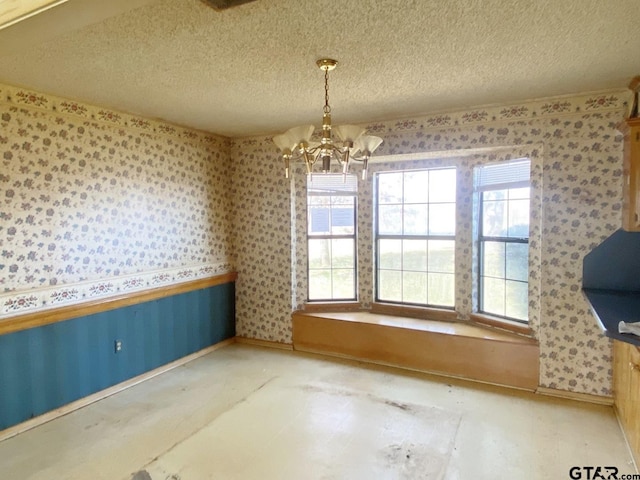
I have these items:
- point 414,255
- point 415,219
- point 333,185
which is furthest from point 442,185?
point 333,185

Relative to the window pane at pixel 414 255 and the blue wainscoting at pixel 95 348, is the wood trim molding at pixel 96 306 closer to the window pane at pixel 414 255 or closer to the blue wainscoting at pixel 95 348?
the blue wainscoting at pixel 95 348

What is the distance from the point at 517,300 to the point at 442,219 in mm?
1090

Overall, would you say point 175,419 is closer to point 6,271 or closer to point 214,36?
point 6,271

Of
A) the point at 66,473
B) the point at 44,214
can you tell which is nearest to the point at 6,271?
the point at 44,214

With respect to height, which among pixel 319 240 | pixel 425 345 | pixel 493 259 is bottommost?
pixel 425 345

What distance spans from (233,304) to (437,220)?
2.66 meters

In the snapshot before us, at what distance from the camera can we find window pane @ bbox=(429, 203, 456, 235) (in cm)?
417

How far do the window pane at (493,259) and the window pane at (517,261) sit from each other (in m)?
0.07

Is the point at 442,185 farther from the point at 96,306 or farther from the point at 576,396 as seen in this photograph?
the point at 96,306

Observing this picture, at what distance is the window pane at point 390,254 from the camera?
447 centimetres

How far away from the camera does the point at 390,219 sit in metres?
4.49

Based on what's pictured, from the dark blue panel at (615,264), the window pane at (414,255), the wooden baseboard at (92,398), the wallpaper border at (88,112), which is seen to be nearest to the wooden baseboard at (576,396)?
the dark blue panel at (615,264)

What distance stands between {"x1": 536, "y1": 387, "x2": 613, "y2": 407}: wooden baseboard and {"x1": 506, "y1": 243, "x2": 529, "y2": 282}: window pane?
0.96m

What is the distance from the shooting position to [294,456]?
254 cm
